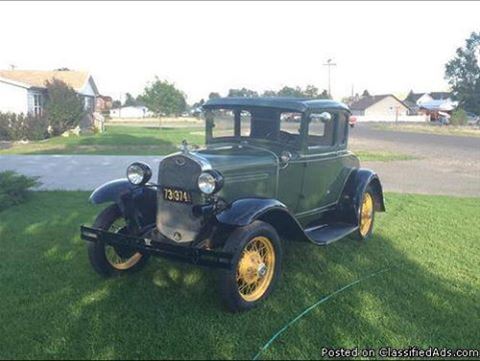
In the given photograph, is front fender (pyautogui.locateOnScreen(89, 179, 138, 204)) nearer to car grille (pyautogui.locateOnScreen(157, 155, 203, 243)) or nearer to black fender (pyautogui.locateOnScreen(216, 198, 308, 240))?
car grille (pyautogui.locateOnScreen(157, 155, 203, 243))

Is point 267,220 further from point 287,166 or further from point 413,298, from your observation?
point 413,298

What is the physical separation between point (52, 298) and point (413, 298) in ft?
10.6

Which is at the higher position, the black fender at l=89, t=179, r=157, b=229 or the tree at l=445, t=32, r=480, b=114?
the tree at l=445, t=32, r=480, b=114

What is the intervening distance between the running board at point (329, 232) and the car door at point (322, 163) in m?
0.20

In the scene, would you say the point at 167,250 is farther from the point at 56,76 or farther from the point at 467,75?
the point at 467,75

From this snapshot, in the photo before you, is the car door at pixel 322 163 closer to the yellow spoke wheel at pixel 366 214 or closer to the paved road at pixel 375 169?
the yellow spoke wheel at pixel 366 214

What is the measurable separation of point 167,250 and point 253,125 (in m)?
1.97

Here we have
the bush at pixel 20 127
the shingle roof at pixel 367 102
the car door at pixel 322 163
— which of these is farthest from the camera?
the shingle roof at pixel 367 102

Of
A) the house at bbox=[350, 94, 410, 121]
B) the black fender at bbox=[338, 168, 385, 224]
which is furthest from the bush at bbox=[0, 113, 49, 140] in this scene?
the house at bbox=[350, 94, 410, 121]

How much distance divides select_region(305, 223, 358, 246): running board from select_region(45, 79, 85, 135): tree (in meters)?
22.2

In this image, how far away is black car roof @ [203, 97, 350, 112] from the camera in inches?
203

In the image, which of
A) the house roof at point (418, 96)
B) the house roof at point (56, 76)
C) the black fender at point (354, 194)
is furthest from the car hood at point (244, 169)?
the house roof at point (418, 96)

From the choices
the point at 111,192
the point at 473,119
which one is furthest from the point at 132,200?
the point at 473,119

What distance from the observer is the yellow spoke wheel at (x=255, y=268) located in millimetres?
4133
